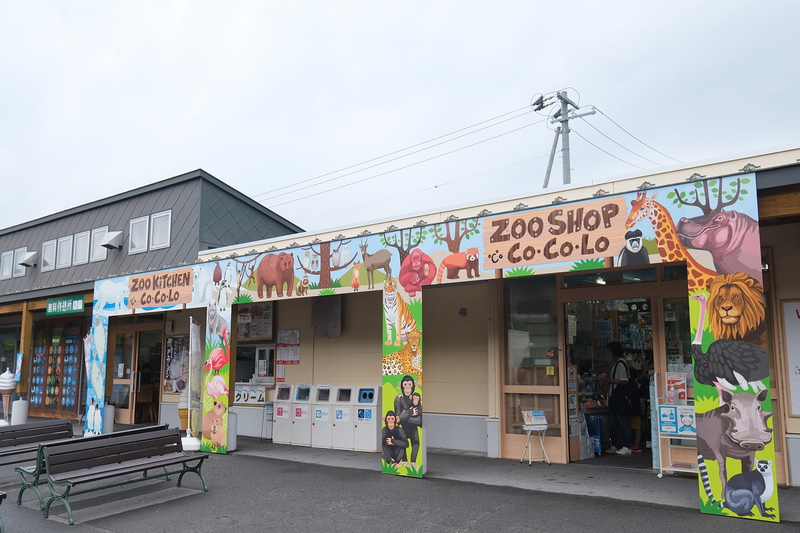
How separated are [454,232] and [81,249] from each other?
508 inches

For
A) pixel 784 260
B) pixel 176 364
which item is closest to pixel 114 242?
pixel 176 364

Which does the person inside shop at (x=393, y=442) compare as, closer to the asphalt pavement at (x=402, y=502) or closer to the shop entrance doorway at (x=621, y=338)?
the asphalt pavement at (x=402, y=502)

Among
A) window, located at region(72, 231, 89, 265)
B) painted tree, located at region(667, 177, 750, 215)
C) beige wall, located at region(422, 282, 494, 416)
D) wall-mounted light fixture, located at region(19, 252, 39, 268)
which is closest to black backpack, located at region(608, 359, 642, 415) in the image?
beige wall, located at region(422, 282, 494, 416)

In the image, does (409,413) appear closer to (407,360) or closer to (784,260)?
(407,360)

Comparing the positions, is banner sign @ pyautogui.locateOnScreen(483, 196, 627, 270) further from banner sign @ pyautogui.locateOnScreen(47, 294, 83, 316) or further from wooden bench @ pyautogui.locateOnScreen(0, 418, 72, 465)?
banner sign @ pyautogui.locateOnScreen(47, 294, 83, 316)

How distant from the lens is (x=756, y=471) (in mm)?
5828

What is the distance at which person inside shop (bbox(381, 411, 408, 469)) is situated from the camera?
27.2 feet

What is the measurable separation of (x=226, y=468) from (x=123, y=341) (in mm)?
→ 8145

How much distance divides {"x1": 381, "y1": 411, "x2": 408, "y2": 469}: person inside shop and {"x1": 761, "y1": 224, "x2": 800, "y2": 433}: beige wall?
4.72 metres

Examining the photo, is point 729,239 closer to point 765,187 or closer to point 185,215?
point 765,187

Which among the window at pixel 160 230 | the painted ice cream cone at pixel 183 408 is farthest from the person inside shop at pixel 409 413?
the window at pixel 160 230

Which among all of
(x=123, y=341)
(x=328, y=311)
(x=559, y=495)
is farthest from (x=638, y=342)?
(x=123, y=341)

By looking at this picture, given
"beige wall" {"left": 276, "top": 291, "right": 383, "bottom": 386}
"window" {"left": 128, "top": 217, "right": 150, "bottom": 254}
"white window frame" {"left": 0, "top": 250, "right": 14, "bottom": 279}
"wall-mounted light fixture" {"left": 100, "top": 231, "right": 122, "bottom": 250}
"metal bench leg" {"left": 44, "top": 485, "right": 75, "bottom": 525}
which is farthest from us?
"white window frame" {"left": 0, "top": 250, "right": 14, "bottom": 279}

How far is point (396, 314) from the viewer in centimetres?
858
